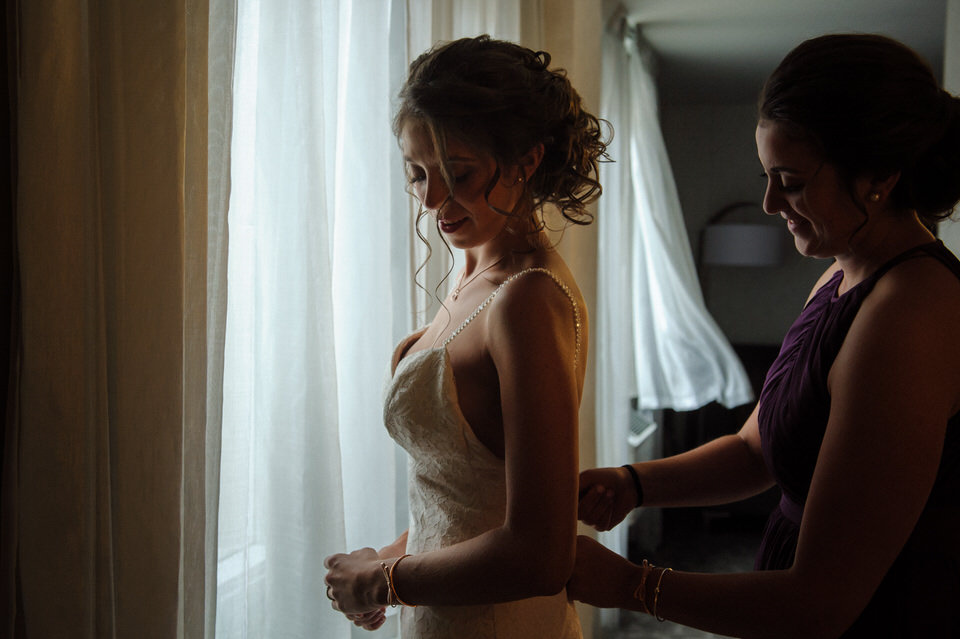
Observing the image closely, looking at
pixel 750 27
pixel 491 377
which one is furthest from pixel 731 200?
pixel 491 377

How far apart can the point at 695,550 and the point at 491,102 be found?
3568 mm

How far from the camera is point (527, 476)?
0.78m

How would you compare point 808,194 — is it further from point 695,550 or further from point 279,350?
point 695,550

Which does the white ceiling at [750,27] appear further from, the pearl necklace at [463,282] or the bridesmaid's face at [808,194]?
the bridesmaid's face at [808,194]

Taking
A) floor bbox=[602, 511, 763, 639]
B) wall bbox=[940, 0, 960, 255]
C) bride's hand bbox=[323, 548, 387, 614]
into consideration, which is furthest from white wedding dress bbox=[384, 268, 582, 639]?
wall bbox=[940, 0, 960, 255]

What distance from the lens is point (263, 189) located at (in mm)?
1124

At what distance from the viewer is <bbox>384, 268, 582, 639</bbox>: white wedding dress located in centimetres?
92

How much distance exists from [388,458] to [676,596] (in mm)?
748

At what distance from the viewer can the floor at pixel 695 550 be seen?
308cm

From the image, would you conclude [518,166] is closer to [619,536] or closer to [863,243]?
[863,243]

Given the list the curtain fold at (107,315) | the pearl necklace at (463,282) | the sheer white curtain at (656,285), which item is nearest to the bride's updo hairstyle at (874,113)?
the pearl necklace at (463,282)

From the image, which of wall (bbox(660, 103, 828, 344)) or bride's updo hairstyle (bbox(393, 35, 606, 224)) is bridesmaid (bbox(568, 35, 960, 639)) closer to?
bride's updo hairstyle (bbox(393, 35, 606, 224))

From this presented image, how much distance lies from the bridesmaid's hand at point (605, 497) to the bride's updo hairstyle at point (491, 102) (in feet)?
1.26

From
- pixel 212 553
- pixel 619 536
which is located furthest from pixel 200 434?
pixel 619 536
